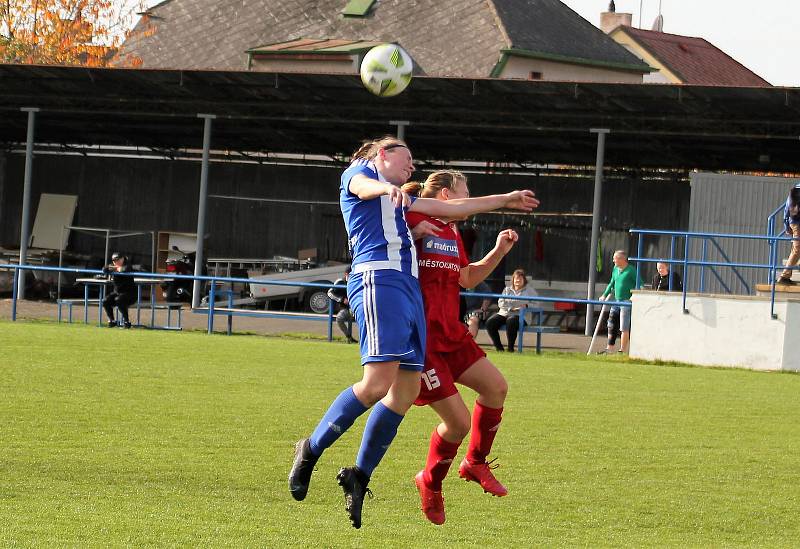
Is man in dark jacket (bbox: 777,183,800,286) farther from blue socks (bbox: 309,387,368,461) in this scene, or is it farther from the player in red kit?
blue socks (bbox: 309,387,368,461)

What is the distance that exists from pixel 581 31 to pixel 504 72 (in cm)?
678

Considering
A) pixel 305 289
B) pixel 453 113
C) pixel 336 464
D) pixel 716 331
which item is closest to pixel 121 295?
pixel 453 113

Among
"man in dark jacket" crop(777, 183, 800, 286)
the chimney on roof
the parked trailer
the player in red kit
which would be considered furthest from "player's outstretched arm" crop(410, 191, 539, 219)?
the chimney on roof

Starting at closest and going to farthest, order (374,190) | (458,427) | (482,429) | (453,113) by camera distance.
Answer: (374,190), (458,427), (482,429), (453,113)

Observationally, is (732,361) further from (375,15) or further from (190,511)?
(375,15)

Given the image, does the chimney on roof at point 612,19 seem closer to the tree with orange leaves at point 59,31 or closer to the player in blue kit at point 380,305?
the tree with orange leaves at point 59,31

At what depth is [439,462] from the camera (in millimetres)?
6672

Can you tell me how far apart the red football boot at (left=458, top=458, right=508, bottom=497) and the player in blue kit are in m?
0.92

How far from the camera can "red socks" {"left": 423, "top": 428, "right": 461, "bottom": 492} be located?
6.64 m

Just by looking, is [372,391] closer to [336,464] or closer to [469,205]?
[469,205]

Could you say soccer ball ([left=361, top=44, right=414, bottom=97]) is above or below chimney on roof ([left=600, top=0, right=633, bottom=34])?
below

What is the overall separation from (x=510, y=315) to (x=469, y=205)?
579 inches

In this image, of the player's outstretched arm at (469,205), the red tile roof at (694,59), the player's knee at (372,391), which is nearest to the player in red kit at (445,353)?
the player's outstretched arm at (469,205)

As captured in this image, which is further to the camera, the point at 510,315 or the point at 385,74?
the point at 510,315
